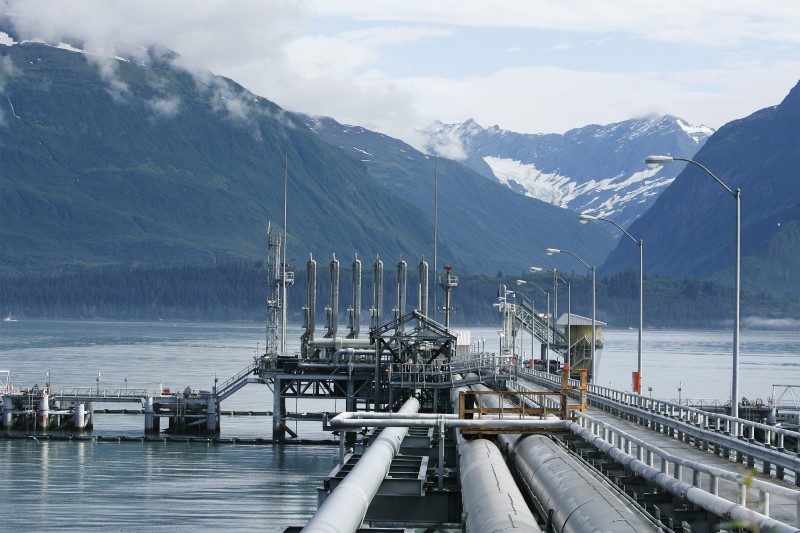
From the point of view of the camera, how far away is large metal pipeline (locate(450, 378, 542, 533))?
23.9 m

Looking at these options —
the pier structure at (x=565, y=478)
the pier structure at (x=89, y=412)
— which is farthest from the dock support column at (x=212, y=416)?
the pier structure at (x=565, y=478)

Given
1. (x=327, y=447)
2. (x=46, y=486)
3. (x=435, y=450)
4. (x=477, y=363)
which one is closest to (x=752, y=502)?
(x=435, y=450)

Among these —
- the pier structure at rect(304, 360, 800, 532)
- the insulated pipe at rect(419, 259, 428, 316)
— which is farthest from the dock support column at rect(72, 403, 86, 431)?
the pier structure at rect(304, 360, 800, 532)

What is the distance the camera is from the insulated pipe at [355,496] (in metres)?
22.5

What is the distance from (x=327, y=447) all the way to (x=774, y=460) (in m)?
62.8

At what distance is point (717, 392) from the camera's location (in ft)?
524

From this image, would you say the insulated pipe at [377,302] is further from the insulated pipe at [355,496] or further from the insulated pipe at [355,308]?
the insulated pipe at [355,496]

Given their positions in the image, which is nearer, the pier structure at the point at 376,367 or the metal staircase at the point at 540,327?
the pier structure at the point at 376,367

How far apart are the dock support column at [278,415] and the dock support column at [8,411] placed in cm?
1893

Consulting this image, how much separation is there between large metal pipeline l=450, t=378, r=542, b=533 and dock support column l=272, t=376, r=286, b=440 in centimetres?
5614

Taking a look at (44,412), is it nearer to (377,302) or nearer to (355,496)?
(377,302)

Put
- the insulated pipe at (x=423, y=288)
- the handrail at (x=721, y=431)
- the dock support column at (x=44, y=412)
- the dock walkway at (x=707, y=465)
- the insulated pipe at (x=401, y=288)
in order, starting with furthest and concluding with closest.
A: the insulated pipe at (x=423, y=288) → the insulated pipe at (x=401, y=288) → the dock support column at (x=44, y=412) → the handrail at (x=721, y=431) → the dock walkway at (x=707, y=465)

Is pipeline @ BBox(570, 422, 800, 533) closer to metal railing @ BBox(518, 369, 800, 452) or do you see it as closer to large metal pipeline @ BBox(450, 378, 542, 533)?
large metal pipeline @ BBox(450, 378, 542, 533)

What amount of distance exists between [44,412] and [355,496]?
248 ft
